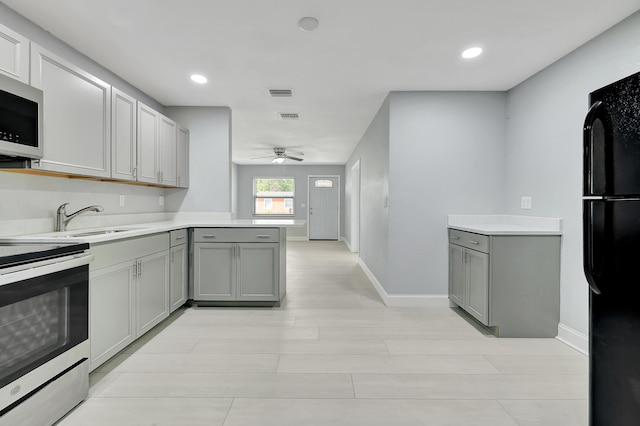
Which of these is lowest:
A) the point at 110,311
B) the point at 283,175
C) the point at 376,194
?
the point at 110,311

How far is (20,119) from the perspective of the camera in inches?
68.9

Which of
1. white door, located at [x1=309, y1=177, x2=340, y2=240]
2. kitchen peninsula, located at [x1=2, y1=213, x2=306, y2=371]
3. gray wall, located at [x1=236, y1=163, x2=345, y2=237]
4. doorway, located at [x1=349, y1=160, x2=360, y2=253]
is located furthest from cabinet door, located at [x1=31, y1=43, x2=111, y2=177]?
white door, located at [x1=309, y1=177, x2=340, y2=240]

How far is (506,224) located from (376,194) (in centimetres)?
159

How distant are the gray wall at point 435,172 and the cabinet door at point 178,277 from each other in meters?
2.18

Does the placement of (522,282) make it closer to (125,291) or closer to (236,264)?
(236,264)

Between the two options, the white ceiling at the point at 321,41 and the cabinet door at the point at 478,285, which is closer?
the white ceiling at the point at 321,41

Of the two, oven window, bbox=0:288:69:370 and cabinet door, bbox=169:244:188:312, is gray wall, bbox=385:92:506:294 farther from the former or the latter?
oven window, bbox=0:288:69:370

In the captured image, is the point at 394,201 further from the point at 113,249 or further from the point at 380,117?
the point at 113,249

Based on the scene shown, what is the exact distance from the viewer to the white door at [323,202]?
9.59 meters

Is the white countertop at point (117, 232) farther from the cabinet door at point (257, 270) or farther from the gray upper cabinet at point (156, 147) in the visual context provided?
the gray upper cabinet at point (156, 147)

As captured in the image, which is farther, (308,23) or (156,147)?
(156,147)

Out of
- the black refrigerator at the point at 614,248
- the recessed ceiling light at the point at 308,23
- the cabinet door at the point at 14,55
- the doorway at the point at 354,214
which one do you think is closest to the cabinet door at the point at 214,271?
the cabinet door at the point at 14,55

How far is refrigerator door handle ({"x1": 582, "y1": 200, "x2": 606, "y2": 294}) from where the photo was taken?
51.6 inches

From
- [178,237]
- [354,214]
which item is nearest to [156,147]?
[178,237]
